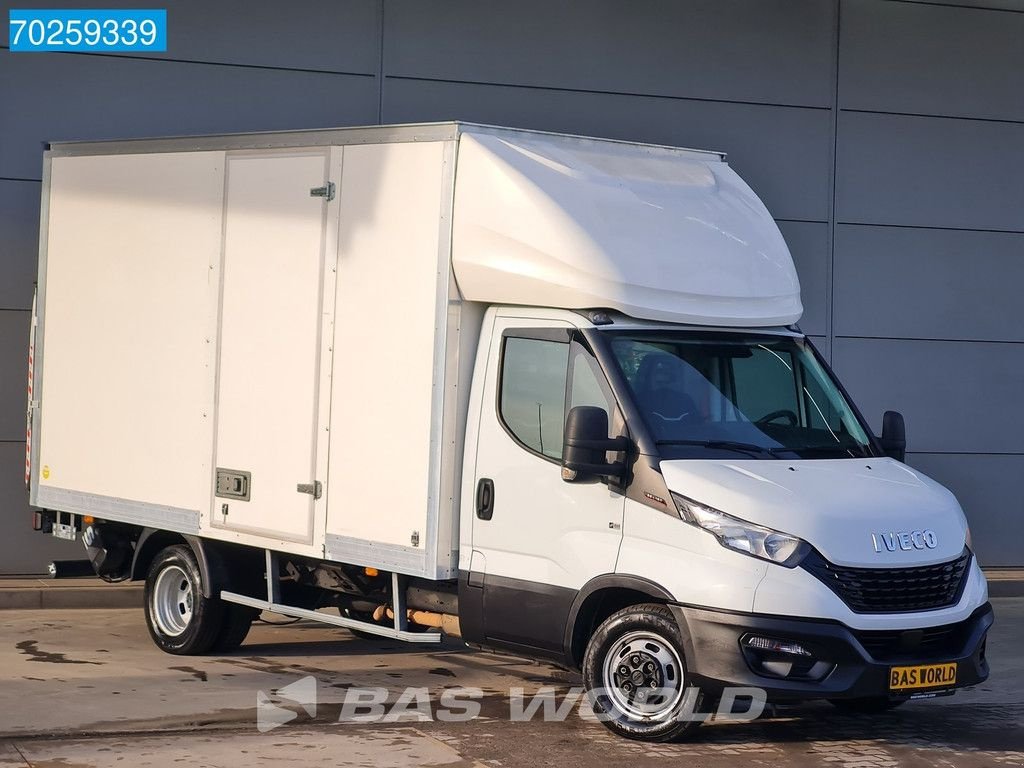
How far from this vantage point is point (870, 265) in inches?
613

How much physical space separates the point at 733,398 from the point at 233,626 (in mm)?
4088

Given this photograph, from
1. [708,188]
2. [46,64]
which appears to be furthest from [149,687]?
[46,64]

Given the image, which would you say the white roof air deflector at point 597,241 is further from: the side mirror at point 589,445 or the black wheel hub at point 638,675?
the black wheel hub at point 638,675

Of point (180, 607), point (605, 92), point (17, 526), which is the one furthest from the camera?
point (605, 92)

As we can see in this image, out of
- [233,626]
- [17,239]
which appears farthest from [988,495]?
[17,239]

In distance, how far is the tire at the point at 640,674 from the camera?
795 centimetres

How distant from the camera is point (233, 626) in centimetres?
1055

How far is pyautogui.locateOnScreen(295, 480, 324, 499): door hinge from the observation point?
9344mm

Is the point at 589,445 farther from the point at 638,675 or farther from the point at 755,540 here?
the point at 638,675

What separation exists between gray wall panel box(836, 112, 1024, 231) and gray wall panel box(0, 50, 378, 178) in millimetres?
4985

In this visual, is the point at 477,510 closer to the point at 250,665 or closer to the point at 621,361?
the point at 621,361

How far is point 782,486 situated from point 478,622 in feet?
6.41

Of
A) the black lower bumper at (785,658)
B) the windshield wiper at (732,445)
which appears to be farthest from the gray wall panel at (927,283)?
the black lower bumper at (785,658)

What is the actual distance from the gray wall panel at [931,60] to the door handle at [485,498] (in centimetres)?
853
